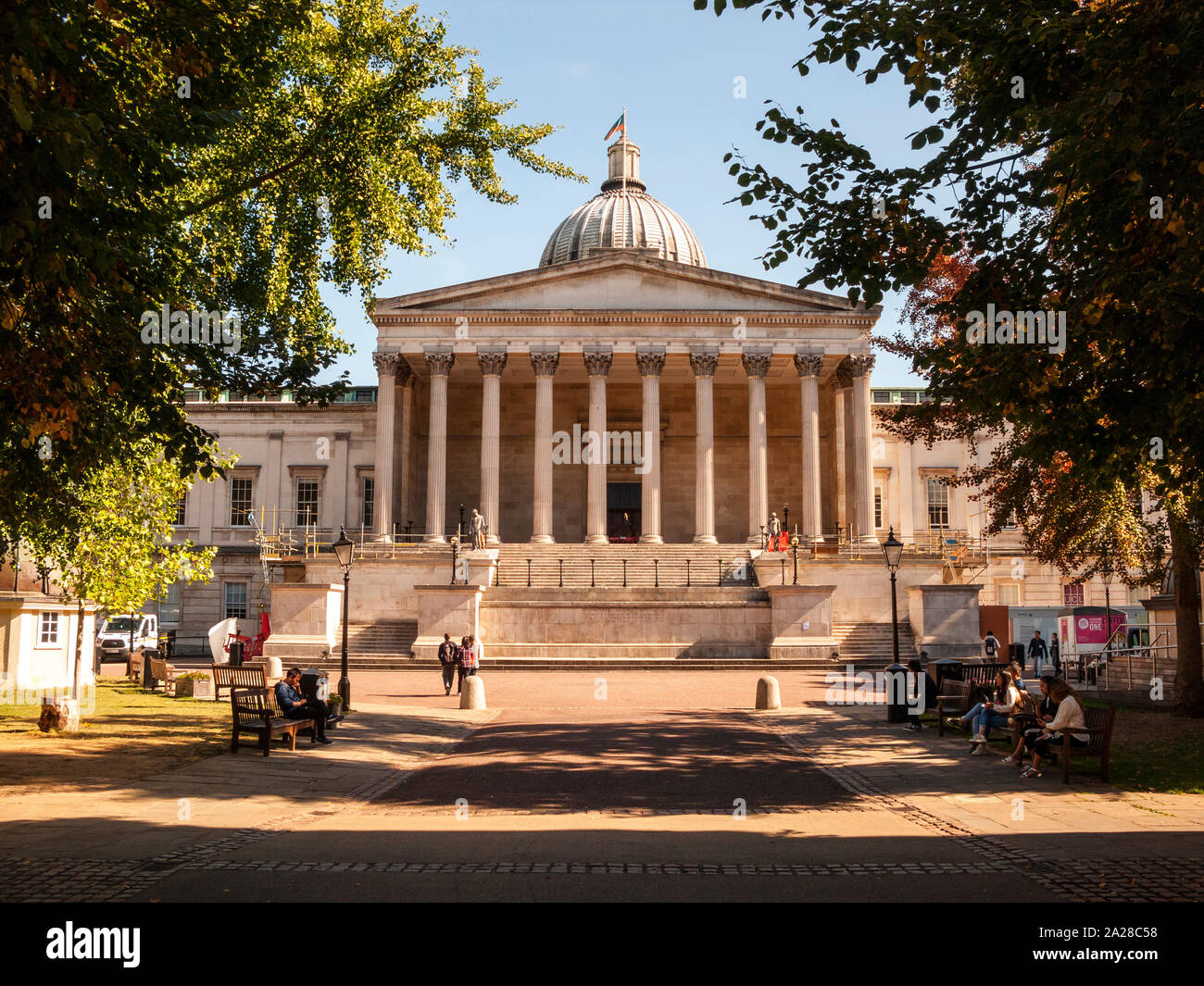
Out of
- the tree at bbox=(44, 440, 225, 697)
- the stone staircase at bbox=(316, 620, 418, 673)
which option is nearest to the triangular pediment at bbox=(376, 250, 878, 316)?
the stone staircase at bbox=(316, 620, 418, 673)

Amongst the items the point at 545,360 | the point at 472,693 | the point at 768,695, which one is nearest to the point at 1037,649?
the point at 545,360

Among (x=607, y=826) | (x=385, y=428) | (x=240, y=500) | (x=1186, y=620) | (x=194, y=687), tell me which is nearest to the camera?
(x=607, y=826)

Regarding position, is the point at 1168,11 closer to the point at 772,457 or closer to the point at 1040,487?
the point at 1040,487

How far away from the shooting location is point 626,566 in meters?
43.7

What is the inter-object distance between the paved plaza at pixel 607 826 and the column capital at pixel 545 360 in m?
32.0

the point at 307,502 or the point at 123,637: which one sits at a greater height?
the point at 307,502

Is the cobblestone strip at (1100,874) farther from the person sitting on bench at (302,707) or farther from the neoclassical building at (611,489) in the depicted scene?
the neoclassical building at (611,489)

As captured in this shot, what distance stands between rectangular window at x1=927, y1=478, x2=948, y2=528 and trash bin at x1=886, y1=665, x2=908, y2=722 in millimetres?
43303

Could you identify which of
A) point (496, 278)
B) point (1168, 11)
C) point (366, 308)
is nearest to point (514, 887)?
point (1168, 11)

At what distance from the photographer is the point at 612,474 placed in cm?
5703

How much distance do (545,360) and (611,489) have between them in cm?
1094

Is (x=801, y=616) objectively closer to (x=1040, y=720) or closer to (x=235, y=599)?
(x=1040, y=720)

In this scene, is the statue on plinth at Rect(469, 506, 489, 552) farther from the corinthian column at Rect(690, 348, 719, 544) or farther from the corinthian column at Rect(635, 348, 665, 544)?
the corinthian column at Rect(690, 348, 719, 544)

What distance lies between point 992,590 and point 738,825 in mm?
50609
